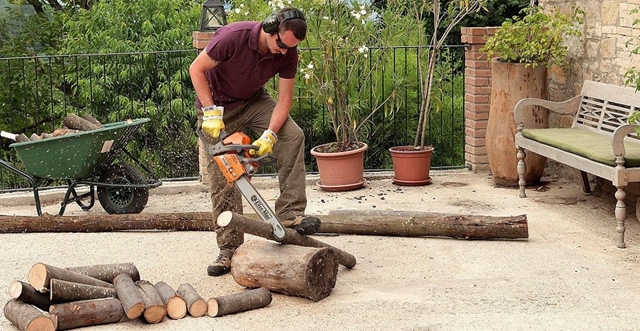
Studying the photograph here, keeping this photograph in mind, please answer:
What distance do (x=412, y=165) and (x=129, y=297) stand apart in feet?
14.6

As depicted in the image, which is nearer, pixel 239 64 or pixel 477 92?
pixel 239 64

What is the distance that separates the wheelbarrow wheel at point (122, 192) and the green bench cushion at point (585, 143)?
10.8 feet

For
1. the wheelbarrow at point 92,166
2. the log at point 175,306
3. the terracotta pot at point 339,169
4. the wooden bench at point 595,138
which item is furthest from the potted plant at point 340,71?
the log at point 175,306

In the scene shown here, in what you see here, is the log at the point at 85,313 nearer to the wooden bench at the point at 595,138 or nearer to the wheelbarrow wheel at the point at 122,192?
the wheelbarrow wheel at the point at 122,192

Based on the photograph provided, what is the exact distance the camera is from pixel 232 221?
6.19m

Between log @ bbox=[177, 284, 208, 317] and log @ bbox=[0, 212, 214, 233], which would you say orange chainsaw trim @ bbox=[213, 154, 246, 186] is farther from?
log @ bbox=[0, 212, 214, 233]

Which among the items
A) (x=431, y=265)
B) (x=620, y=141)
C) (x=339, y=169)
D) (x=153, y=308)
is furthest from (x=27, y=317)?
(x=339, y=169)

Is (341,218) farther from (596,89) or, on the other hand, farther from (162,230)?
(596,89)

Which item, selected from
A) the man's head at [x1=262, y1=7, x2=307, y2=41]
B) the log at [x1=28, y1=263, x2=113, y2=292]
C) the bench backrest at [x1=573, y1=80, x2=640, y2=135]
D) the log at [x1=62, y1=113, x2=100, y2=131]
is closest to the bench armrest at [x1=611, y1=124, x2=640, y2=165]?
the bench backrest at [x1=573, y1=80, x2=640, y2=135]

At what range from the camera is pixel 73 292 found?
5.83 metres

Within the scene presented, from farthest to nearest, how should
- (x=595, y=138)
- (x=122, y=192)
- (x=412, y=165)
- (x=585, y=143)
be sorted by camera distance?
1. (x=412, y=165)
2. (x=122, y=192)
3. (x=595, y=138)
4. (x=585, y=143)

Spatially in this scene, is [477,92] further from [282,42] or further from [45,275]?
[45,275]

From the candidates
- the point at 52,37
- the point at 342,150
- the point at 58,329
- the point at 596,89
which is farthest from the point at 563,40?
the point at 52,37

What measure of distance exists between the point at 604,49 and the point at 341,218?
2.86 metres
